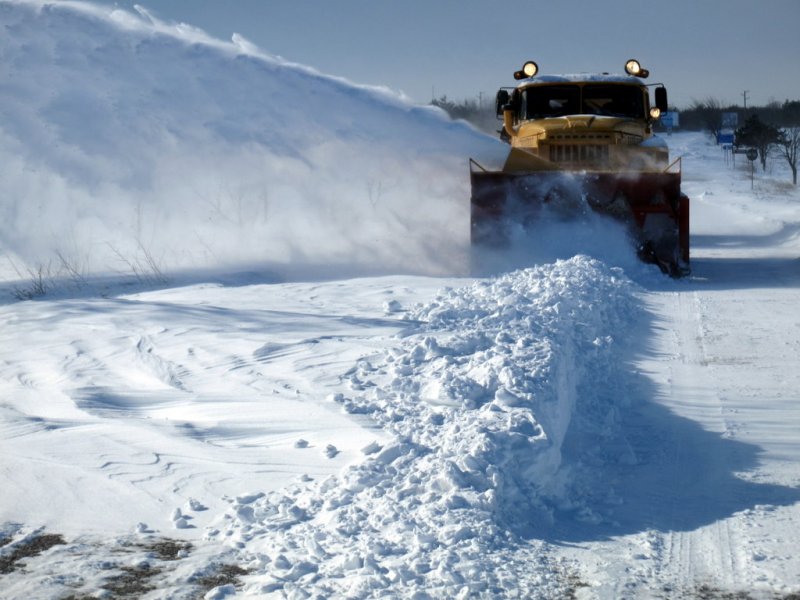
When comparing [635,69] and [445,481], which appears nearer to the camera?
[445,481]

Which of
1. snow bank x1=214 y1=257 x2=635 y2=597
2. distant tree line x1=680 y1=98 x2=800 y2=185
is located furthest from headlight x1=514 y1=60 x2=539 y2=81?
distant tree line x1=680 y1=98 x2=800 y2=185

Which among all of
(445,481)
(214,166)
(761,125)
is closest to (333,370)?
(445,481)

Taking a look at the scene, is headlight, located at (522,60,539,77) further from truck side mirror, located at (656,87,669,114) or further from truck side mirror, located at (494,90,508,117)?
truck side mirror, located at (656,87,669,114)

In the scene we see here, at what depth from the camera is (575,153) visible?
43.8ft

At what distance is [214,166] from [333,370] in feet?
22.7

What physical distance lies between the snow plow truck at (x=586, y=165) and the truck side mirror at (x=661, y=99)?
1cm

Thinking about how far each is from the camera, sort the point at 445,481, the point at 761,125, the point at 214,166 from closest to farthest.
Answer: the point at 445,481
the point at 214,166
the point at 761,125

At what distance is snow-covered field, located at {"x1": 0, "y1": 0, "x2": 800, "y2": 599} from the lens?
3631 millimetres

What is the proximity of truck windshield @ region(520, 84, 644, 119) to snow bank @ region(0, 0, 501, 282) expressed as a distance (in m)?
1.13

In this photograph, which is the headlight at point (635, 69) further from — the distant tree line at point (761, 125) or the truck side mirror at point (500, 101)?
the distant tree line at point (761, 125)

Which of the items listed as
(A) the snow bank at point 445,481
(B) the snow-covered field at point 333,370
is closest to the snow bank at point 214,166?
(B) the snow-covered field at point 333,370

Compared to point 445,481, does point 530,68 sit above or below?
above

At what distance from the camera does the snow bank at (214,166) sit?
11758 millimetres

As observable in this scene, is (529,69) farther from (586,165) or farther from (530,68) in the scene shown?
(586,165)
